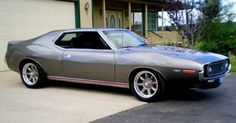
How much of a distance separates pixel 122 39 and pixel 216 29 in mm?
11318

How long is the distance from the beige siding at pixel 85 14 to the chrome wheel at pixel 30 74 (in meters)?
7.46

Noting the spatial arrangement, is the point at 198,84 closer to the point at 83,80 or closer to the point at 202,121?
the point at 202,121

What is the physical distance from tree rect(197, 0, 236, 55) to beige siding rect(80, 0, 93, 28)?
15.8ft

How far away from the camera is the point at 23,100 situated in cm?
805

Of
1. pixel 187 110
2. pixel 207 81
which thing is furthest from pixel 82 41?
pixel 187 110

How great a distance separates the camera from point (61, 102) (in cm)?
781

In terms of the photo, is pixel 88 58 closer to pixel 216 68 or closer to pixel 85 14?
pixel 216 68

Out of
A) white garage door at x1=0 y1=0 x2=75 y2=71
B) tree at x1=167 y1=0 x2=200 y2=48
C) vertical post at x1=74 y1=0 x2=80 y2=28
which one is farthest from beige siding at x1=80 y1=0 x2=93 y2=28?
tree at x1=167 y1=0 x2=200 y2=48

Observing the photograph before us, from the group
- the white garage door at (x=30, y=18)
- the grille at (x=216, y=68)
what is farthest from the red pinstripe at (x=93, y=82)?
the white garage door at (x=30, y=18)

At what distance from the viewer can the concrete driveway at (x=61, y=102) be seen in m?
6.63

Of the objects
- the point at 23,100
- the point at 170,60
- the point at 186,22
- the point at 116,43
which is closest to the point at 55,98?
the point at 23,100

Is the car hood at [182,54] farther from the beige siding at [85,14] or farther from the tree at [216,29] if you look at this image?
the beige siding at [85,14]

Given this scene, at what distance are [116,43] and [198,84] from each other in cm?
210

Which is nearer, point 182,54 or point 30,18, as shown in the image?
point 182,54
